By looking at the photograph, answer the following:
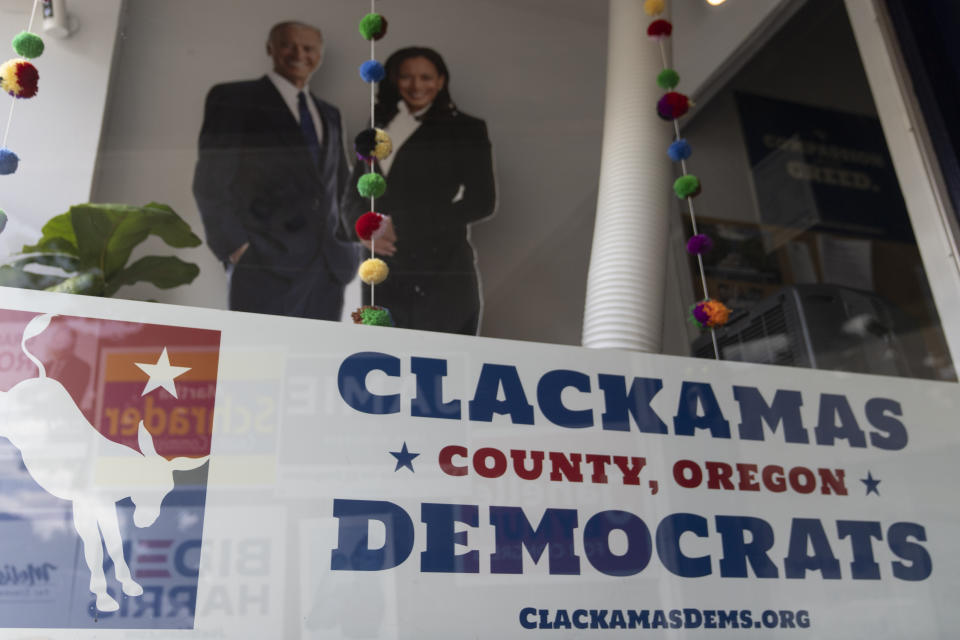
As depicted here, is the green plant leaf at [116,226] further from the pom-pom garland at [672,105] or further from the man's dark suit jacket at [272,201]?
the pom-pom garland at [672,105]

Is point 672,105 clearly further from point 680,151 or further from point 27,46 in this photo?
point 27,46

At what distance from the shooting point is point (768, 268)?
3.10m

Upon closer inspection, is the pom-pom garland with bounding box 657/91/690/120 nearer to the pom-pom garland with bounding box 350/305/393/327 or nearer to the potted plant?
the pom-pom garland with bounding box 350/305/393/327

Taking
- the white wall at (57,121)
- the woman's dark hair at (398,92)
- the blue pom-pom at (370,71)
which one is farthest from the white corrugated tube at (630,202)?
the white wall at (57,121)

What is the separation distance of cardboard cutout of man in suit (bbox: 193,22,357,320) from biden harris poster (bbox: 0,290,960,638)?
1.11 m

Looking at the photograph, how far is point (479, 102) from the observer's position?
315cm

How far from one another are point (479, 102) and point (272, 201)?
0.87 meters

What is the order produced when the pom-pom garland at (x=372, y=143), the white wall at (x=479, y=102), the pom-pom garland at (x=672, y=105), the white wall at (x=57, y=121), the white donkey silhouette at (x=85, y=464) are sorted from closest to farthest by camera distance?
the white donkey silhouette at (x=85, y=464), the pom-pom garland at (x=372, y=143), the white wall at (x=57, y=121), the pom-pom garland at (x=672, y=105), the white wall at (x=479, y=102)

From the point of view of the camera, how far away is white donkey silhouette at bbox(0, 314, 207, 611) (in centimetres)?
139

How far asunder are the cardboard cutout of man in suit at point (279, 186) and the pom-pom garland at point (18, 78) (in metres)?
0.82

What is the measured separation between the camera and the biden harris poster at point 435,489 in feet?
4.65

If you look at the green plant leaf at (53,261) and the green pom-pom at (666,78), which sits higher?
the green pom-pom at (666,78)

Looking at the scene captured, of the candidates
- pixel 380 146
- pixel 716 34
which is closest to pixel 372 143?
pixel 380 146

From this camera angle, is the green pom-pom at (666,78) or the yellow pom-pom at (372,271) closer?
the yellow pom-pom at (372,271)
